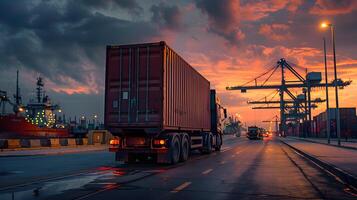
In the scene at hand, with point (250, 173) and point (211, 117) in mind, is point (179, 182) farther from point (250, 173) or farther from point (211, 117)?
point (211, 117)

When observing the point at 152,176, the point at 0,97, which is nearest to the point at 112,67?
the point at 152,176

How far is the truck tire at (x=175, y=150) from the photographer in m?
16.8

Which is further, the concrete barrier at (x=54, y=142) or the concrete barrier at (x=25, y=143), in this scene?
the concrete barrier at (x=54, y=142)

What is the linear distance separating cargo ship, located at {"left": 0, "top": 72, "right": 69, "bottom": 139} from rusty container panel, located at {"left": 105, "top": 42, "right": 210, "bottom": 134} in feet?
130

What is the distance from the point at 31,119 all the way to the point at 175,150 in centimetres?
5843

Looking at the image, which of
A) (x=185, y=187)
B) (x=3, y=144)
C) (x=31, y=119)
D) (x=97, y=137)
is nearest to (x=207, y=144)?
(x=185, y=187)

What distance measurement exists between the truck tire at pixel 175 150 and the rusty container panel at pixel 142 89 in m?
0.53

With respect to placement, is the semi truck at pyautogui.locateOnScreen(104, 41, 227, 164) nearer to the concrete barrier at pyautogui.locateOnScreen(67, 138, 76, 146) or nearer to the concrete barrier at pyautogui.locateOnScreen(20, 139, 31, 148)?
the concrete barrier at pyautogui.locateOnScreen(20, 139, 31, 148)

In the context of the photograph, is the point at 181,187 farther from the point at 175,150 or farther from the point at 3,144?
the point at 3,144

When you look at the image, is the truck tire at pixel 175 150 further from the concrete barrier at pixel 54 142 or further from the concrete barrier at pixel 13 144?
the concrete barrier at pixel 54 142

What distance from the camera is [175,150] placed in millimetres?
17453

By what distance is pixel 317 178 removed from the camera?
498 inches

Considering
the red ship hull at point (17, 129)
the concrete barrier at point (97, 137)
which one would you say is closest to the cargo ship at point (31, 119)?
the red ship hull at point (17, 129)

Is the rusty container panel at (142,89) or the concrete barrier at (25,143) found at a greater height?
the rusty container panel at (142,89)
